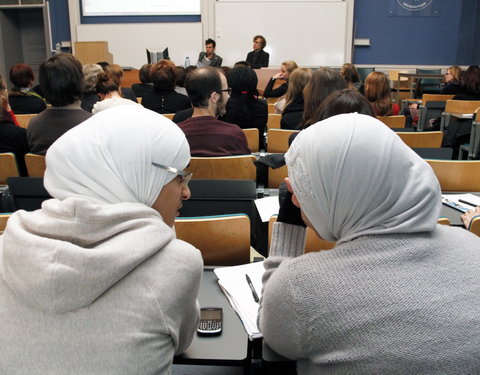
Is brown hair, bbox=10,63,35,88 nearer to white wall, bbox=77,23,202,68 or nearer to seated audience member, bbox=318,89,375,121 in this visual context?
seated audience member, bbox=318,89,375,121

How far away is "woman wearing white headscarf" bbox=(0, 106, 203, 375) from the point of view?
914 mm

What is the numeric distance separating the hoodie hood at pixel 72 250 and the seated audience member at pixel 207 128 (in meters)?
1.88

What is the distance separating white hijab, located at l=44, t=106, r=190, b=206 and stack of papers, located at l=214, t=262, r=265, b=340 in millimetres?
424

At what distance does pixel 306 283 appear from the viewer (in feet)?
3.40

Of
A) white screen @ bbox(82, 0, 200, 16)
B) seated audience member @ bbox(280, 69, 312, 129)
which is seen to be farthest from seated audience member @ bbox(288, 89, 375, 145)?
white screen @ bbox(82, 0, 200, 16)

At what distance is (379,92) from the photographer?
424cm

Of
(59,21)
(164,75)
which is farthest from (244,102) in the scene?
(59,21)

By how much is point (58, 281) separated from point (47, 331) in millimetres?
120

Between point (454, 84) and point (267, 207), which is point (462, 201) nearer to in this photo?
point (267, 207)

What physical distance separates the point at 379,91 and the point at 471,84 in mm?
2557

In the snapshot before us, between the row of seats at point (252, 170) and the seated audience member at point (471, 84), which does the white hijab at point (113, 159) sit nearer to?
the row of seats at point (252, 170)

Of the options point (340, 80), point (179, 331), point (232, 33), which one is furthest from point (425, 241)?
point (232, 33)

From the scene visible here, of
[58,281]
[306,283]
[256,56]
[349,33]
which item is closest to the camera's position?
[58,281]

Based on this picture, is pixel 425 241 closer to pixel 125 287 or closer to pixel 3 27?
pixel 125 287
